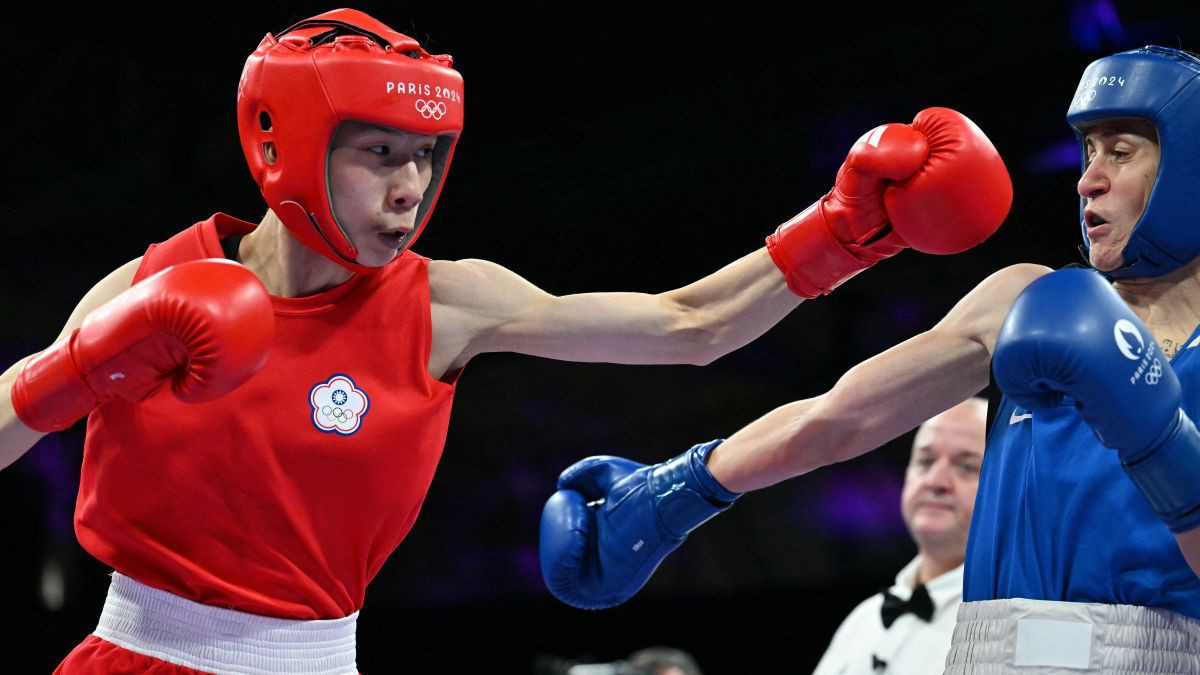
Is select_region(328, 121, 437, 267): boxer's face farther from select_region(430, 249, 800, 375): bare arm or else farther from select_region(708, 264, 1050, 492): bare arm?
select_region(708, 264, 1050, 492): bare arm

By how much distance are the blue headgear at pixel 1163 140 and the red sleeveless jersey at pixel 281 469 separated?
4.15 feet

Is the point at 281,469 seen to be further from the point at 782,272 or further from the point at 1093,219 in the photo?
the point at 1093,219

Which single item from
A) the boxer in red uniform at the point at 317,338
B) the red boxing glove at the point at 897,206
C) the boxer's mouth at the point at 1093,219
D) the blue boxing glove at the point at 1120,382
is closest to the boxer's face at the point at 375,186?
the boxer in red uniform at the point at 317,338

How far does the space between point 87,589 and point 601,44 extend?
3502mm

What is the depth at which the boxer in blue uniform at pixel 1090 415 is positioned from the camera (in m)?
2.04

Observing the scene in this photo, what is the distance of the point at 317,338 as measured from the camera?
93.6 inches

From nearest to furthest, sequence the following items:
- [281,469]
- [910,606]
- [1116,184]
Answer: [281,469]
[1116,184]
[910,606]

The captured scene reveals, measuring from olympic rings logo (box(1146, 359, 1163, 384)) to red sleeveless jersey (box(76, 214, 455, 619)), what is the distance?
3.84 ft

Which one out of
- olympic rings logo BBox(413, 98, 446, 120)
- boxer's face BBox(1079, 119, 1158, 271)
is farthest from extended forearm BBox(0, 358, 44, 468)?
boxer's face BBox(1079, 119, 1158, 271)

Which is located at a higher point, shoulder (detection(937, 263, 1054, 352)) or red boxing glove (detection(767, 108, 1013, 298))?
red boxing glove (detection(767, 108, 1013, 298))

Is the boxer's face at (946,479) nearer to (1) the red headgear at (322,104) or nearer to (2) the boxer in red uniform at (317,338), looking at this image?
→ (2) the boxer in red uniform at (317,338)

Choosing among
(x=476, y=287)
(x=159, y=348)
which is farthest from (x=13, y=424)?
(x=476, y=287)

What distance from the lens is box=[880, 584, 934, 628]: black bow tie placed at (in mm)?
4242

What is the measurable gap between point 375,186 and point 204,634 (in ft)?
2.62
